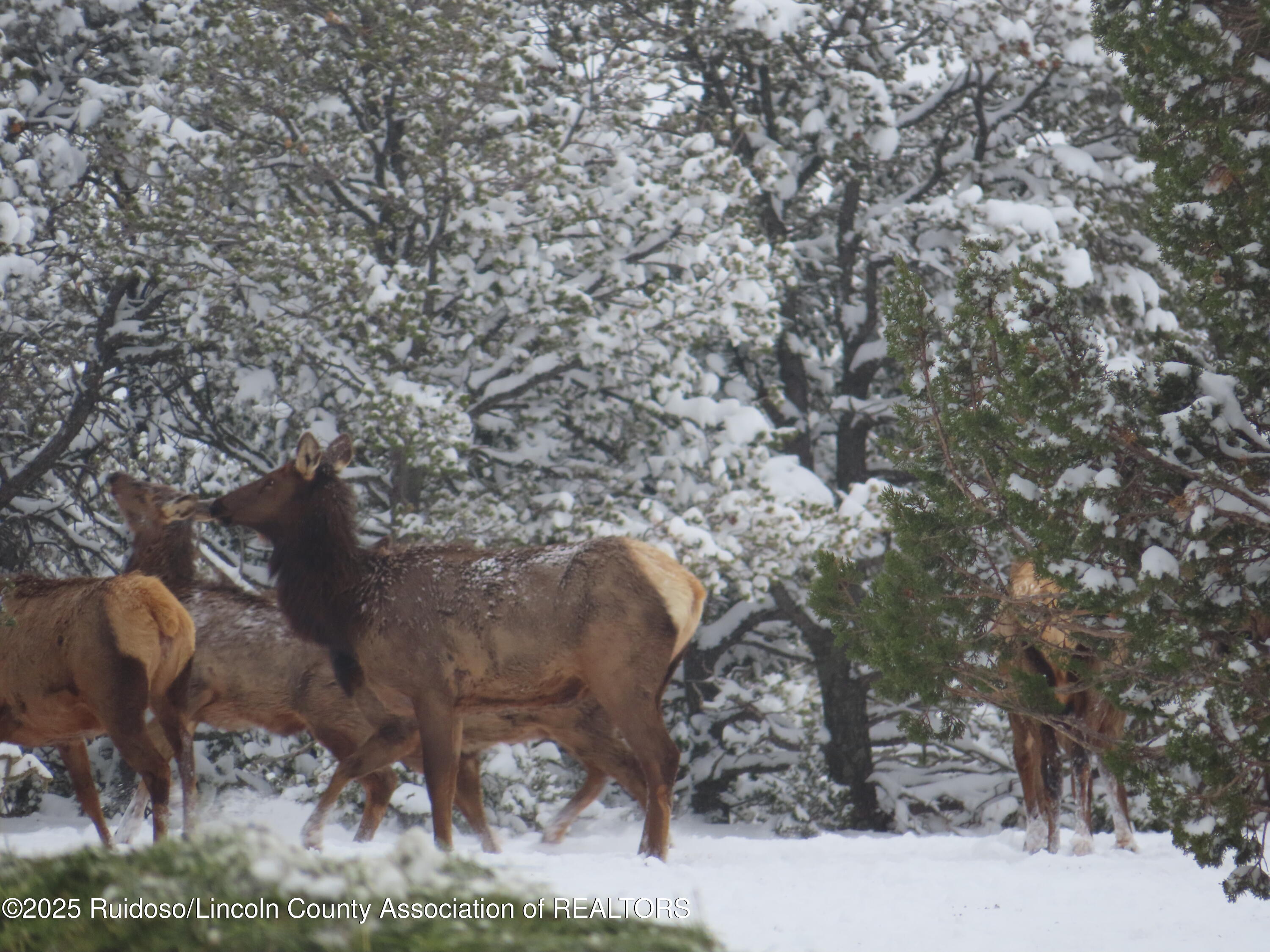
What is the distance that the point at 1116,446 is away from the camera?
633 centimetres

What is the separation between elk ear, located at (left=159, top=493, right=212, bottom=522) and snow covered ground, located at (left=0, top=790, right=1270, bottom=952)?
2450 mm

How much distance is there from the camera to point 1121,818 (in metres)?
10.6

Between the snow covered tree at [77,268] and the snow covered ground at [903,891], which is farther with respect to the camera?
the snow covered tree at [77,268]

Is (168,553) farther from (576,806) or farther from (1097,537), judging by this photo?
(1097,537)

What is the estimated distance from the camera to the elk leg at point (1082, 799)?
1034 centimetres

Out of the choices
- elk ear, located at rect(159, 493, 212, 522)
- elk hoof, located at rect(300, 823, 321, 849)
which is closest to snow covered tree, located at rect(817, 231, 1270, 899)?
elk hoof, located at rect(300, 823, 321, 849)

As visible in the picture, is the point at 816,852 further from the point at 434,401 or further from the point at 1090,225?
the point at 1090,225

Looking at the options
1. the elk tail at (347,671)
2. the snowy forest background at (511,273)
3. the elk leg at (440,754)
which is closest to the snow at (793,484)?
the snowy forest background at (511,273)

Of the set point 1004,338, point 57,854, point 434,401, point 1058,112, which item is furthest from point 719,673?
point 57,854

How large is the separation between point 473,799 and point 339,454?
272cm

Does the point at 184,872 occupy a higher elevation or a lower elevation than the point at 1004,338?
lower

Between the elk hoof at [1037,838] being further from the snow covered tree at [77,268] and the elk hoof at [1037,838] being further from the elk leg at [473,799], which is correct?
the snow covered tree at [77,268]

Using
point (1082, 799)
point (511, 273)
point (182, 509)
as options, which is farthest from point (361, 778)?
point (511, 273)

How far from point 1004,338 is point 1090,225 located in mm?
10039
